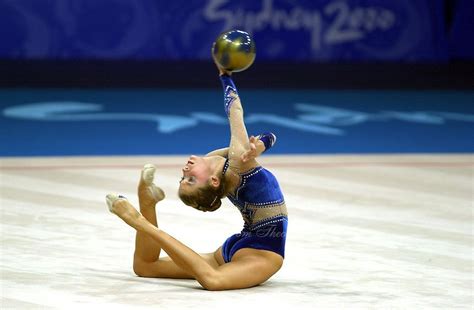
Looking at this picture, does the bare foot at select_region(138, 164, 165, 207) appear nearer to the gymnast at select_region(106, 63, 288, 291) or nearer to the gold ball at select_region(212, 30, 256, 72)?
the gymnast at select_region(106, 63, 288, 291)

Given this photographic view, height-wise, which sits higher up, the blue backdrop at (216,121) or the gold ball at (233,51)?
the blue backdrop at (216,121)

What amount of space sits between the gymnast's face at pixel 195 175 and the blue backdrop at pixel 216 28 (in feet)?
32.6

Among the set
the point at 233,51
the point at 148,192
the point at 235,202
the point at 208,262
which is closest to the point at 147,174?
the point at 148,192

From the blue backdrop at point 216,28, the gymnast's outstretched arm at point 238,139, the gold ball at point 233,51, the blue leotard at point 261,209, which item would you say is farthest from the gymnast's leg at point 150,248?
the blue backdrop at point 216,28

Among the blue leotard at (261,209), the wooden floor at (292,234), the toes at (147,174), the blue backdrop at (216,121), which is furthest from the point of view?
the blue backdrop at (216,121)

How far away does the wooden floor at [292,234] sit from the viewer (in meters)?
7.19

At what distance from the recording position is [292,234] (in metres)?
9.15

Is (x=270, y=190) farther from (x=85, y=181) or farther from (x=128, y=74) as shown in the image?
(x=128, y=74)

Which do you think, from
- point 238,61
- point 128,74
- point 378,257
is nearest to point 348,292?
point 378,257

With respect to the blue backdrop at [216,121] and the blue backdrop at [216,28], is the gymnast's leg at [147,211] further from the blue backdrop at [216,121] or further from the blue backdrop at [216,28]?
the blue backdrop at [216,28]

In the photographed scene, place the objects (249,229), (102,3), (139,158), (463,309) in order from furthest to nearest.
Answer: (102,3) < (139,158) < (249,229) < (463,309)

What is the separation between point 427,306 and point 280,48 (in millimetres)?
11268

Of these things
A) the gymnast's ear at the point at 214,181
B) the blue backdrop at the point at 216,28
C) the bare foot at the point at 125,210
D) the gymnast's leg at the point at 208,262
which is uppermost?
the blue backdrop at the point at 216,28

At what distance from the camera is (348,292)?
7.36 meters
